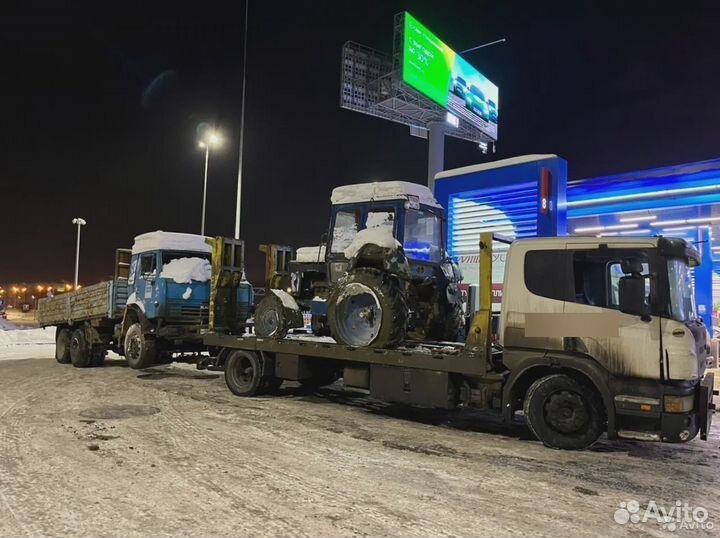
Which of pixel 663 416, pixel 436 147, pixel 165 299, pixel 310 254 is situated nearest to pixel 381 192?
pixel 310 254

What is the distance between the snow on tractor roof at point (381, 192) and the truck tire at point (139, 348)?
6.01 metres

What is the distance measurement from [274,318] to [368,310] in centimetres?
208

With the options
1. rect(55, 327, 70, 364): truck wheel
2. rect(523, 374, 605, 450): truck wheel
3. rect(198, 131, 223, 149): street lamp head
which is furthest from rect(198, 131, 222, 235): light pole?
rect(523, 374, 605, 450): truck wheel

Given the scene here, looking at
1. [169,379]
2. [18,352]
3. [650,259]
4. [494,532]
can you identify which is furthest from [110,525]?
[18,352]

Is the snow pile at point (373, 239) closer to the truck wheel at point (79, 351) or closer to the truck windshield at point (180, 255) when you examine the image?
the truck windshield at point (180, 255)

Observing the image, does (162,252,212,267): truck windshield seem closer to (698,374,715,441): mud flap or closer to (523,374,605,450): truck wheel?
(523,374,605,450): truck wheel

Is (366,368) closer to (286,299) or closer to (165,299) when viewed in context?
(286,299)

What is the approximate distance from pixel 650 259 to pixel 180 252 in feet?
32.8

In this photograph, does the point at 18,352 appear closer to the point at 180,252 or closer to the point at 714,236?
the point at 180,252

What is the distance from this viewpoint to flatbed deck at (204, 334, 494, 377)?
6.79 meters

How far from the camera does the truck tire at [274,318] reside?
9188 millimetres

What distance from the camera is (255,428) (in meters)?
7.29

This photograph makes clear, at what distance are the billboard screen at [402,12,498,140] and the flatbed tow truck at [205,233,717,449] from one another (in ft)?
83.3

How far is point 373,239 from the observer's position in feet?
26.0
